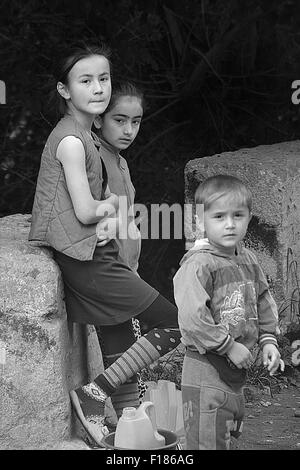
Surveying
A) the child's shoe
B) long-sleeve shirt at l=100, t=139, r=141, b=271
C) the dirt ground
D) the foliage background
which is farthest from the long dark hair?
the foliage background

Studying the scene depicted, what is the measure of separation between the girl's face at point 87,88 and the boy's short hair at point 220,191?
0.68 meters

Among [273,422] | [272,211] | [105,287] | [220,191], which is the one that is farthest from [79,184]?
[272,211]

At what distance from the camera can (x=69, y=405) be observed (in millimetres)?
3656

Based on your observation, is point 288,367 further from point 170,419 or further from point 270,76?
point 270,76

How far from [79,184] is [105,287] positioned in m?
0.40

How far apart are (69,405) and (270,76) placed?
3.86 m

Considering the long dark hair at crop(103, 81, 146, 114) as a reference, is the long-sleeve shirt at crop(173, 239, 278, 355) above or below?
below

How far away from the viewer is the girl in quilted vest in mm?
3576

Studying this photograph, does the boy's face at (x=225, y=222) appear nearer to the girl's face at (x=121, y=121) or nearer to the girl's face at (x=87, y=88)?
the girl's face at (x=87, y=88)

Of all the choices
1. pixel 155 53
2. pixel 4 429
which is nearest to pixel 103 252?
pixel 4 429

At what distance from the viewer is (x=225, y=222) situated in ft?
10.5

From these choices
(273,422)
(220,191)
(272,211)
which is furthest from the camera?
(272,211)

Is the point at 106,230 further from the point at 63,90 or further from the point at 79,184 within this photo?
the point at 63,90

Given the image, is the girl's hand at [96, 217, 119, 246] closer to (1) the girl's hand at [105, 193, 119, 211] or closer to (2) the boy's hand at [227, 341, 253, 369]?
(1) the girl's hand at [105, 193, 119, 211]
